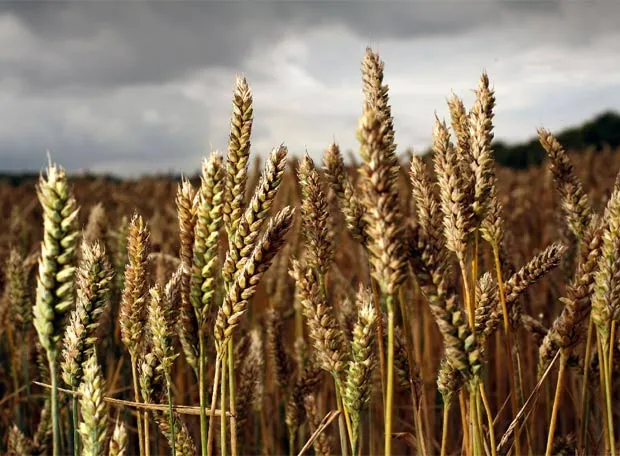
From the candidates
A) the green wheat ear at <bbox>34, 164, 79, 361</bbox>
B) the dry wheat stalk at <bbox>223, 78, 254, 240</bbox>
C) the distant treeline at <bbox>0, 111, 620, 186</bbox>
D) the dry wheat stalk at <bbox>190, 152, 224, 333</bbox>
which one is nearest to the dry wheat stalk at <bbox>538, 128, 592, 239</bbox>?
the dry wheat stalk at <bbox>223, 78, 254, 240</bbox>

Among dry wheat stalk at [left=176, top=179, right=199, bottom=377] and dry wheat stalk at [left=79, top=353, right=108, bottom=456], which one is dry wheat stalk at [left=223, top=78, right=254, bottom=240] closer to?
dry wheat stalk at [left=176, top=179, right=199, bottom=377]

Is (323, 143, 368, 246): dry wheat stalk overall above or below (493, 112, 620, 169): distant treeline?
below

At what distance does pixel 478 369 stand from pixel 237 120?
0.69 m

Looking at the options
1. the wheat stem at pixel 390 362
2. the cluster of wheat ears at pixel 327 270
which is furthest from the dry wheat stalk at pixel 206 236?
the wheat stem at pixel 390 362

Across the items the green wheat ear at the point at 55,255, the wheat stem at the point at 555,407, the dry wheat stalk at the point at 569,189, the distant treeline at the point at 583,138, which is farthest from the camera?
the distant treeline at the point at 583,138

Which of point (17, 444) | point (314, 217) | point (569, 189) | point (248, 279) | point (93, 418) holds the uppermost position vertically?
point (569, 189)

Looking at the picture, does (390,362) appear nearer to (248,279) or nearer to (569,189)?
(248,279)

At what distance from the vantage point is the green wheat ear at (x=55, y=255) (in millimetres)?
1146

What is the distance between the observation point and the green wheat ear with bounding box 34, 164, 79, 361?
1.15 m

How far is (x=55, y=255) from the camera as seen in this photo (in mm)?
1158

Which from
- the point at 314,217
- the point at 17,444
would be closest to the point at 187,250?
the point at 314,217

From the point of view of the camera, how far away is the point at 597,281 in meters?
1.61

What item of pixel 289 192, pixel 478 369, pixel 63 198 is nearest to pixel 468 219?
pixel 478 369

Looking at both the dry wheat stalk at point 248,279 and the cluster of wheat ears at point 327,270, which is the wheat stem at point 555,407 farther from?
the dry wheat stalk at point 248,279
